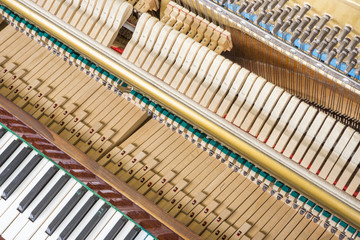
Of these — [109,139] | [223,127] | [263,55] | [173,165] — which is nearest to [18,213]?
[109,139]

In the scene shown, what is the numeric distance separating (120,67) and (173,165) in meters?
0.86

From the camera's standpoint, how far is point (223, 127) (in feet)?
10.8

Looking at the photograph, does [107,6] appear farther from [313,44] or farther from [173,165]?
[313,44]

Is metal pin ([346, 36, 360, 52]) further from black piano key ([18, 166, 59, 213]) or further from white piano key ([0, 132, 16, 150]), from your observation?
white piano key ([0, 132, 16, 150])

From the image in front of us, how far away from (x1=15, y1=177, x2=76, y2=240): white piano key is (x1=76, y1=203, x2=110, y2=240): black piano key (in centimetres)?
29

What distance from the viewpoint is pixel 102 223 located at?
3309 millimetres

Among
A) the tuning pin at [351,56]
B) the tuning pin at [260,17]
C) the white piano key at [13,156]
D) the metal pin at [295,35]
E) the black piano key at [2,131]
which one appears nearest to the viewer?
the tuning pin at [351,56]

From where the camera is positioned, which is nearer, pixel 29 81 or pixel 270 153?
pixel 270 153

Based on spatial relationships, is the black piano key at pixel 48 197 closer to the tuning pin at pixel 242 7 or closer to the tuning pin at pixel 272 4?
the tuning pin at pixel 242 7

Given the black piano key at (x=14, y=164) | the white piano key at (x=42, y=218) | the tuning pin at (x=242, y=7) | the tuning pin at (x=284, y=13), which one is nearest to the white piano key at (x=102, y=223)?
the white piano key at (x=42, y=218)

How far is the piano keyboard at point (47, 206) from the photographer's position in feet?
10.8

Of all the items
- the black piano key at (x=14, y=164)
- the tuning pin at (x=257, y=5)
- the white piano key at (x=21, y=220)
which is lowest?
the white piano key at (x=21, y=220)

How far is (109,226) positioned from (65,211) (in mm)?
336

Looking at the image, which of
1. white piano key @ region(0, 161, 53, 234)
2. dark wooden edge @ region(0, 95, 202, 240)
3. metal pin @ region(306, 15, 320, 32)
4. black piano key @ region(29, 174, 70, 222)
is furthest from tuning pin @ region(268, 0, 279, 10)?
white piano key @ region(0, 161, 53, 234)
